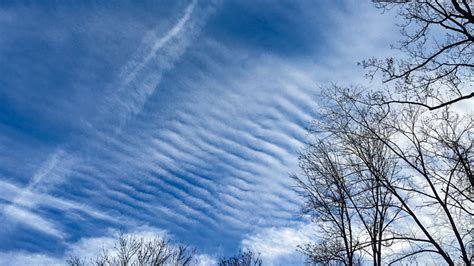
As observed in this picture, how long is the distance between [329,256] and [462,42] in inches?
346

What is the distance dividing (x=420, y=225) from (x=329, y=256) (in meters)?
3.76

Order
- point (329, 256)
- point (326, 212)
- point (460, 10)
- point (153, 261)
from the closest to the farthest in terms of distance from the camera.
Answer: point (460, 10), point (329, 256), point (326, 212), point (153, 261)

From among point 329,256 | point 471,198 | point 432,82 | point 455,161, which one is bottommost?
point 329,256

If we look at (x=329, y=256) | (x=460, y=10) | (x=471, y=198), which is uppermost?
(x=460, y=10)

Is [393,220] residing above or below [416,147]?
below

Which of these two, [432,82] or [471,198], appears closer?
[432,82]

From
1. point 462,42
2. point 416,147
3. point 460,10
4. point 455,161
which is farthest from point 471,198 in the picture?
point 460,10

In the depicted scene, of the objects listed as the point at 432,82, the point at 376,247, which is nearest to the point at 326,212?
the point at 376,247

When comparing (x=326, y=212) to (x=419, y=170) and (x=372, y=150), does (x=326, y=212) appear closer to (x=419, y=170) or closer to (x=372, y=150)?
(x=372, y=150)

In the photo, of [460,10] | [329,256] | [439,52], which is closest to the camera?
[460,10]

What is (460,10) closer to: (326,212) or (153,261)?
(326,212)

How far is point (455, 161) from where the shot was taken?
10.1 m

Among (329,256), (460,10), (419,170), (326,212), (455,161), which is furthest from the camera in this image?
(326,212)

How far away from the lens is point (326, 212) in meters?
15.9
